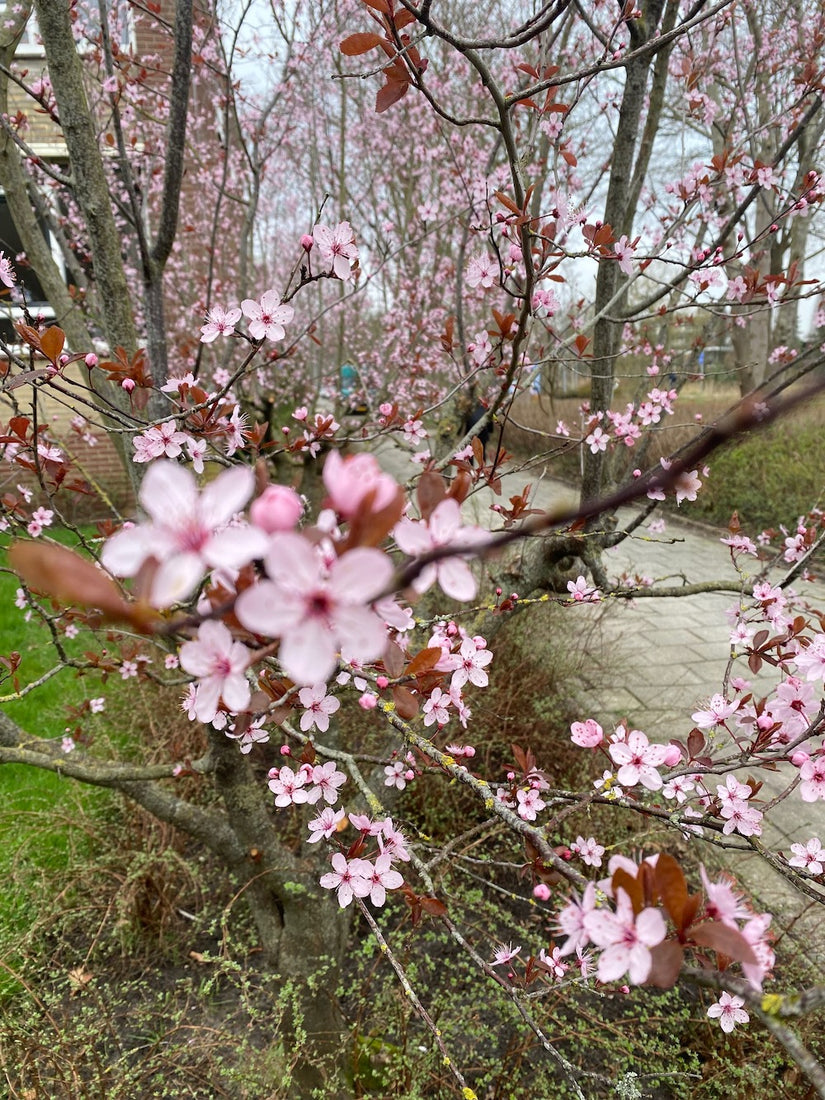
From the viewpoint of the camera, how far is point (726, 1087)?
184cm

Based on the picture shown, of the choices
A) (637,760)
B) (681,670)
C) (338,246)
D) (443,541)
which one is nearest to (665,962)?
(443,541)

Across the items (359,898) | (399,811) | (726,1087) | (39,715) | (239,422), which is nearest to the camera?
(359,898)

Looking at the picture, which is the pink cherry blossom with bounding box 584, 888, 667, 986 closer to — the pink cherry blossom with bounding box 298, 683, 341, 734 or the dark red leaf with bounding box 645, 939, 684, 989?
the dark red leaf with bounding box 645, 939, 684, 989

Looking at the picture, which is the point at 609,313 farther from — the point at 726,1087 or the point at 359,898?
the point at 726,1087

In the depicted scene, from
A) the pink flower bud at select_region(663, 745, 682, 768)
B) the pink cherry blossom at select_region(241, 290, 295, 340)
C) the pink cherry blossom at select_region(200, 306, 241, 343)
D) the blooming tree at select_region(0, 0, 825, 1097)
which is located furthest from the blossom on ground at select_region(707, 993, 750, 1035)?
the pink cherry blossom at select_region(200, 306, 241, 343)

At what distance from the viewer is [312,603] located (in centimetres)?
42

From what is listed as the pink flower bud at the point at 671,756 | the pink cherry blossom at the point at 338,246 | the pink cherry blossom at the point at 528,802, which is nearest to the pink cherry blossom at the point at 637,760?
the pink flower bud at the point at 671,756

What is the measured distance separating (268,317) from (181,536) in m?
1.03

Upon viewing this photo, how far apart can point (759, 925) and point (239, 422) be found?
141cm

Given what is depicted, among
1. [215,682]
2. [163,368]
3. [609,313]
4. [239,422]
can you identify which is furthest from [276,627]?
[609,313]

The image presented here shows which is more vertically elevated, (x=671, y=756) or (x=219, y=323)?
(x=219, y=323)

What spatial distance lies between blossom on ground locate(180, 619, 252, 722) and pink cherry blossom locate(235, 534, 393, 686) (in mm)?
89

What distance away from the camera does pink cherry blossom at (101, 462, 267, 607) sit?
1.31 feet

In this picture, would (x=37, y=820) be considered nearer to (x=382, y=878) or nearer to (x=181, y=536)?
(x=382, y=878)
